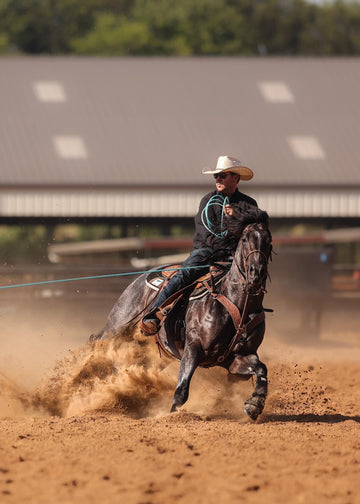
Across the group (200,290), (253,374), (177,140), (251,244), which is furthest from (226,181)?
(177,140)

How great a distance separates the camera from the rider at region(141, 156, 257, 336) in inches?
326

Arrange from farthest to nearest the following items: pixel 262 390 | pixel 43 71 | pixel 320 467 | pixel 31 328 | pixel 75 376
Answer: pixel 43 71, pixel 31 328, pixel 75 376, pixel 262 390, pixel 320 467

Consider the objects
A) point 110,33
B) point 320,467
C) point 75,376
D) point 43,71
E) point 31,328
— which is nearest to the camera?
point 320,467

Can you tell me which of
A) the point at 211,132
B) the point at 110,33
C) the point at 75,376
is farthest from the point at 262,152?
the point at 110,33

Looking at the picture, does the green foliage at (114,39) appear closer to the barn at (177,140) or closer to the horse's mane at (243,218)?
the barn at (177,140)

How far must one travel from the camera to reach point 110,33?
61812 millimetres

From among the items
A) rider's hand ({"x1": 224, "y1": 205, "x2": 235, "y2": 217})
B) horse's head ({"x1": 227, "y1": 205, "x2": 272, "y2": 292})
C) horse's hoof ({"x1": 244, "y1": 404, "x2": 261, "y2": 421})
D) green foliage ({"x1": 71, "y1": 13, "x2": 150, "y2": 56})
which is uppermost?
green foliage ({"x1": 71, "y1": 13, "x2": 150, "y2": 56})

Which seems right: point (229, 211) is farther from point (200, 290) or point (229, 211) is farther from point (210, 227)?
point (200, 290)

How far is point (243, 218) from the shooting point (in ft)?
25.8

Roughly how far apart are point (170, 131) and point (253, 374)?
14.3 m

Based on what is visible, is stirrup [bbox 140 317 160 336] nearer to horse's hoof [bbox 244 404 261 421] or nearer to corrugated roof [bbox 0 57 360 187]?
horse's hoof [bbox 244 404 261 421]

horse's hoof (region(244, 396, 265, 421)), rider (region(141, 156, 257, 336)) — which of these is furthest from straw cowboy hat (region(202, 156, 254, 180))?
horse's hoof (region(244, 396, 265, 421))

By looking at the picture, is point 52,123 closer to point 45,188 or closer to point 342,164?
point 45,188

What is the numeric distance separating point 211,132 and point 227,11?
46.1m
